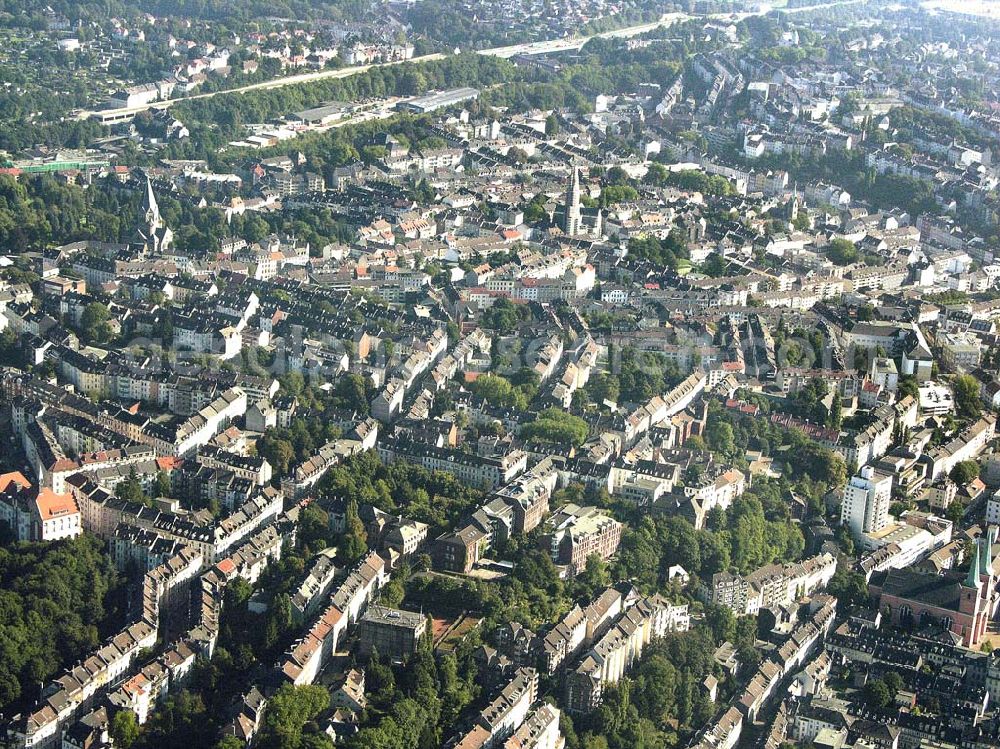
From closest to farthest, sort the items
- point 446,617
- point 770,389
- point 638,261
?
point 446,617, point 770,389, point 638,261

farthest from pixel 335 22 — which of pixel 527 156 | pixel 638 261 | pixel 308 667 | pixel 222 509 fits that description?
pixel 308 667

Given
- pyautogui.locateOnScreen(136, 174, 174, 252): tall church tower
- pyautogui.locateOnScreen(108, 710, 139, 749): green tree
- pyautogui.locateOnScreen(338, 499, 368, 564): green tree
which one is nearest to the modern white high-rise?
pyautogui.locateOnScreen(338, 499, 368, 564): green tree

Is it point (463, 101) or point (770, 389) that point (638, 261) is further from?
point (463, 101)

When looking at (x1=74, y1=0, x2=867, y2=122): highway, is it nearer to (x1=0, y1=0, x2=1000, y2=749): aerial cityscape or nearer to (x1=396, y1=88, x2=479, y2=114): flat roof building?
(x1=0, y1=0, x2=1000, y2=749): aerial cityscape

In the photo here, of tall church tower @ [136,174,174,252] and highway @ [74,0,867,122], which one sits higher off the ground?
tall church tower @ [136,174,174,252]

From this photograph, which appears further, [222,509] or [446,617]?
[222,509]

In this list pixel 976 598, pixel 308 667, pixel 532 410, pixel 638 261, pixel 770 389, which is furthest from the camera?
pixel 638 261
